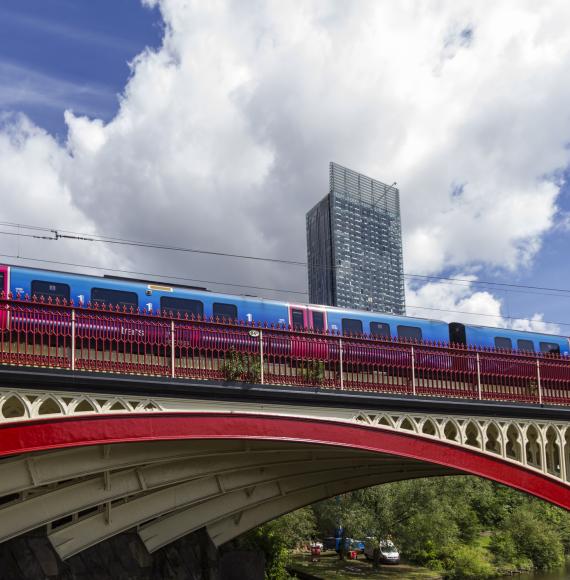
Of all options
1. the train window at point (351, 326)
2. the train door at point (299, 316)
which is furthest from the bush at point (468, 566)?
the train door at point (299, 316)

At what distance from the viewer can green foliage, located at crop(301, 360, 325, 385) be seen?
A: 1395 cm

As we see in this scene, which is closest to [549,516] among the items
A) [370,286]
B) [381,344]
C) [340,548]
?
[340,548]

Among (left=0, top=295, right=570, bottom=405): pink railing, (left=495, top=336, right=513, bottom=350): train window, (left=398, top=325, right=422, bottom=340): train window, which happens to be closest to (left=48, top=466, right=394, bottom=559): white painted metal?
(left=0, top=295, right=570, bottom=405): pink railing

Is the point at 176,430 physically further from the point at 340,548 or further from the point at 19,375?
the point at 340,548

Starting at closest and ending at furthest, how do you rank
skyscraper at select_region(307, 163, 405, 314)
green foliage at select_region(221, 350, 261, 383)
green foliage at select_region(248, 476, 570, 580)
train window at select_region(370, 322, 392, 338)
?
green foliage at select_region(221, 350, 261, 383) < train window at select_region(370, 322, 392, 338) < green foliage at select_region(248, 476, 570, 580) < skyscraper at select_region(307, 163, 405, 314)

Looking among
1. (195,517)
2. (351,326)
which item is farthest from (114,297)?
(351,326)

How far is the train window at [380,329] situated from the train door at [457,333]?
9.85ft

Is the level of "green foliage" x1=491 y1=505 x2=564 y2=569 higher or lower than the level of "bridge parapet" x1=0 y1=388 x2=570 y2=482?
lower

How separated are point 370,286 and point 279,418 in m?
156

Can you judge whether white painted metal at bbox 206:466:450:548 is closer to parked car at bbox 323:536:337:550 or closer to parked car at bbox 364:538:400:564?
parked car at bbox 364:538:400:564

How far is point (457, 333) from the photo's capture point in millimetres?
25625

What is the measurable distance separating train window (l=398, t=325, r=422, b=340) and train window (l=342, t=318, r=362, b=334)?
151 centimetres

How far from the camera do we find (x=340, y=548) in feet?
122

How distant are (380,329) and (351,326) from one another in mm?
1082
